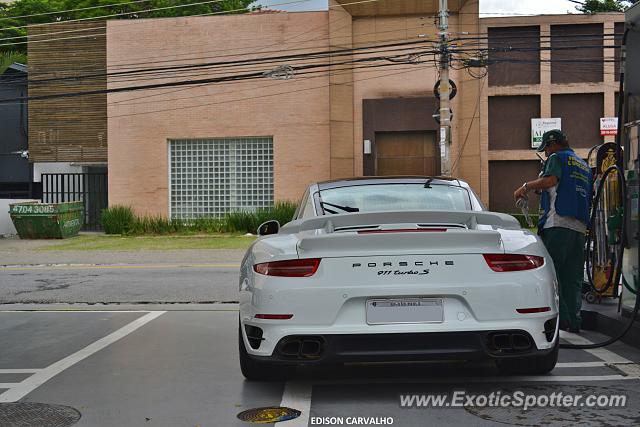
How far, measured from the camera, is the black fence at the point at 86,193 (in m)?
33.4

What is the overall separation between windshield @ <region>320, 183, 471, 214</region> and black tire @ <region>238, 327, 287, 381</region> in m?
1.25

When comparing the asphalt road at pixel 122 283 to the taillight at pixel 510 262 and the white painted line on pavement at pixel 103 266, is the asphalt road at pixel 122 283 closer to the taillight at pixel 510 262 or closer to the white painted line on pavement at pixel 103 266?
the white painted line on pavement at pixel 103 266

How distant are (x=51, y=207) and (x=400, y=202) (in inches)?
933

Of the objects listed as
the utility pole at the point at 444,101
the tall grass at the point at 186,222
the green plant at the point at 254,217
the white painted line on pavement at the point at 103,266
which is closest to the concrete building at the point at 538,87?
the utility pole at the point at 444,101

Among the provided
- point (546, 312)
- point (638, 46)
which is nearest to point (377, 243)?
point (546, 312)

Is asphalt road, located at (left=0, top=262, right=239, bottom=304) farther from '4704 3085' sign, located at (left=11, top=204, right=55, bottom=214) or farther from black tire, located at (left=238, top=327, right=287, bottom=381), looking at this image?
'4704 3085' sign, located at (left=11, top=204, right=55, bottom=214)

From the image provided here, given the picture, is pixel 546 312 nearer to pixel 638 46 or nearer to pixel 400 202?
pixel 400 202

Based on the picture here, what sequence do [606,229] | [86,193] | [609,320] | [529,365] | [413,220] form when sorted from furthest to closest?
[86,193] → [606,229] → [609,320] → [529,365] → [413,220]

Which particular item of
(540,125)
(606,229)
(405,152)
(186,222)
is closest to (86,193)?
(186,222)

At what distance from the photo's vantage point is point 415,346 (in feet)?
16.2

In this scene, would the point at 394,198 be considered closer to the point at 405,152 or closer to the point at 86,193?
the point at 405,152

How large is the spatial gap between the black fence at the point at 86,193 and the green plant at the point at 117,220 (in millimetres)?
2560

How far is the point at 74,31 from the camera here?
32281mm

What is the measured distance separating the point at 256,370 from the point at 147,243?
20905mm
